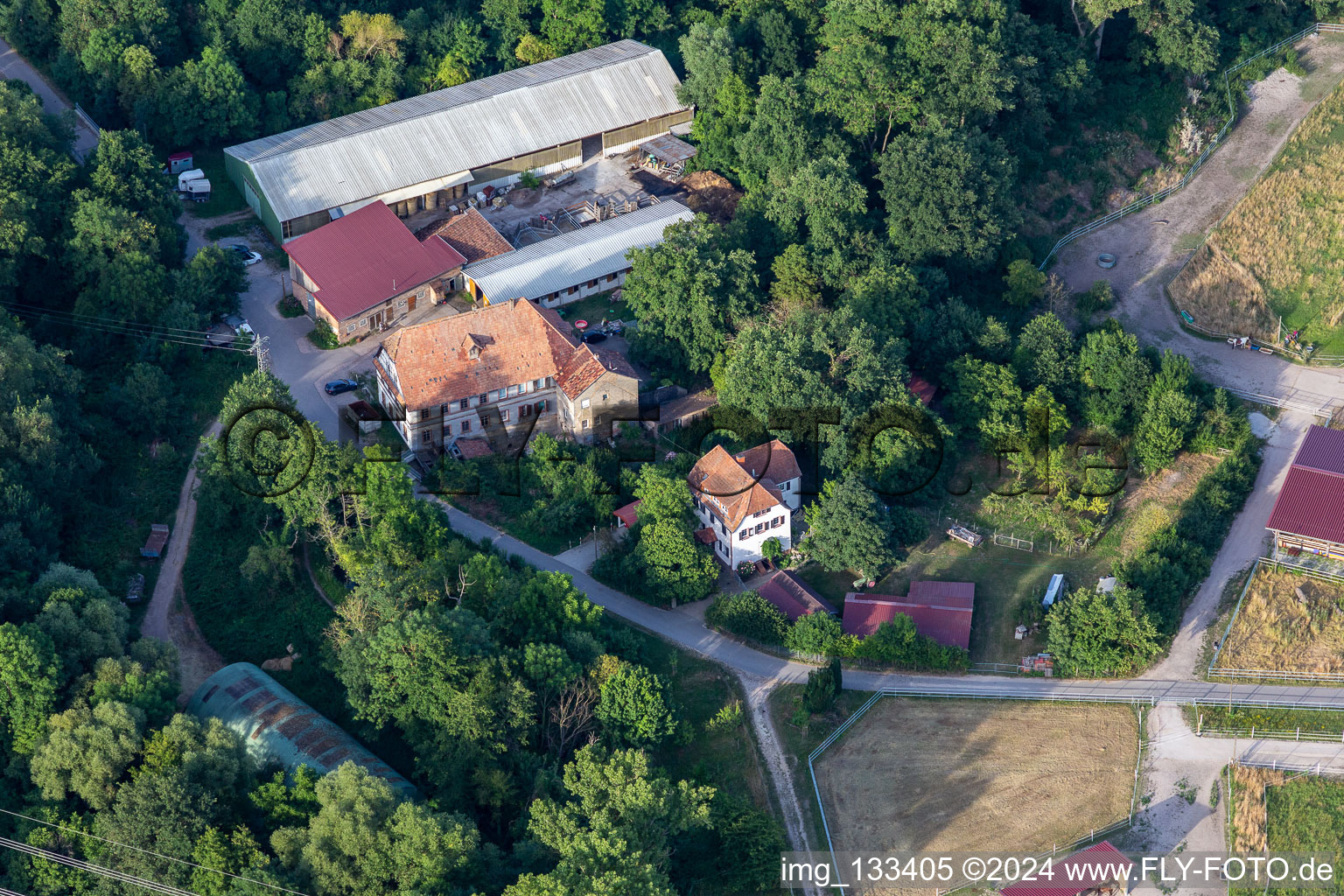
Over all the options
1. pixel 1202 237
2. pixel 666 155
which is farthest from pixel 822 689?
pixel 1202 237

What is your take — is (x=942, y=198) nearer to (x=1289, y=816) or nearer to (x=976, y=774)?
(x=976, y=774)

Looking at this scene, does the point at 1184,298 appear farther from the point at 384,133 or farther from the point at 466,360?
the point at 384,133

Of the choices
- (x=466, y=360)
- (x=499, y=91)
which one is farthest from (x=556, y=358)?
(x=499, y=91)

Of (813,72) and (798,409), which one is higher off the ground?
(813,72)

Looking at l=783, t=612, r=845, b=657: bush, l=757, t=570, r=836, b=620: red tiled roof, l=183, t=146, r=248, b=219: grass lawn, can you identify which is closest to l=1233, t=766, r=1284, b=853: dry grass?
l=783, t=612, r=845, b=657: bush

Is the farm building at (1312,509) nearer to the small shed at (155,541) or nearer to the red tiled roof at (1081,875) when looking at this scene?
the red tiled roof at (1081,875)

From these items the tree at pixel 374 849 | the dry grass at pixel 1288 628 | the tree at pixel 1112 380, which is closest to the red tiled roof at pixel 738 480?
the tree at pixel 1112 380

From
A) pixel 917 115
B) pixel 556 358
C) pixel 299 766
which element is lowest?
pixel 299 766
